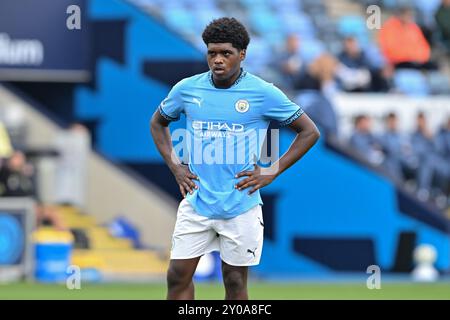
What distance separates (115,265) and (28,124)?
2.81 metres

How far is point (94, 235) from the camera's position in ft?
65.7

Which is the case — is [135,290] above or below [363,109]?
below

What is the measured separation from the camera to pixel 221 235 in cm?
904

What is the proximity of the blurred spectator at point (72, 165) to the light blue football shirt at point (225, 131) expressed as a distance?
1086cm

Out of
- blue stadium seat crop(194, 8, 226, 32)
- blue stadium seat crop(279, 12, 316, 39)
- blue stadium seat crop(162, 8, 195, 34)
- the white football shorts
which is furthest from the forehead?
blue stadium seat crop(279, 12, 316, 39)

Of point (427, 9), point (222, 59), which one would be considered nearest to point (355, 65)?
point (427, 9)

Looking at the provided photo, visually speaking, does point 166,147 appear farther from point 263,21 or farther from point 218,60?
point 263,21

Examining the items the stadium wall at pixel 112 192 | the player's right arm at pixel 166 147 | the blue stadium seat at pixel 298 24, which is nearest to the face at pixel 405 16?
the blue stadium seat at pixel 298 24

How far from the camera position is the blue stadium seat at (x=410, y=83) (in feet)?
73.3

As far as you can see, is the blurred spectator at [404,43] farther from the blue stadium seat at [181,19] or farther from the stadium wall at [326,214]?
the blue stadium seat at [181,19]

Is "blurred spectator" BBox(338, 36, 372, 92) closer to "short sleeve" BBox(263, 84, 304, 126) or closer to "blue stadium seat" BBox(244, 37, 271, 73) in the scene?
"blue stadium seat" BBox(244, 37, 271, 73)
